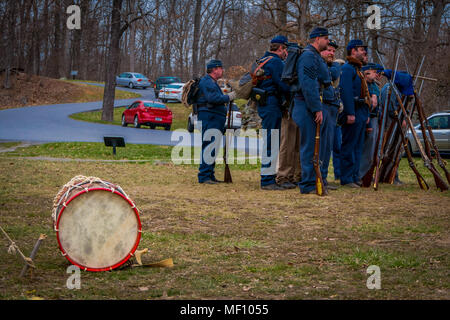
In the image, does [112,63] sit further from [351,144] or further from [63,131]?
[351,144]

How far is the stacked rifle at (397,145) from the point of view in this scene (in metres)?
11.1

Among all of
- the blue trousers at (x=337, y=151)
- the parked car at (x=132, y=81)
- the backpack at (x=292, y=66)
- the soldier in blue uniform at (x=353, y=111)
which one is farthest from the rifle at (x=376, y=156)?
the parked car at (x=132, y=81)

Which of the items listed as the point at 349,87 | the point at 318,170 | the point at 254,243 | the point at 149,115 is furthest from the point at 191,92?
the point at 149,115

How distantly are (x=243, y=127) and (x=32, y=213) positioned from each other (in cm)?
2705

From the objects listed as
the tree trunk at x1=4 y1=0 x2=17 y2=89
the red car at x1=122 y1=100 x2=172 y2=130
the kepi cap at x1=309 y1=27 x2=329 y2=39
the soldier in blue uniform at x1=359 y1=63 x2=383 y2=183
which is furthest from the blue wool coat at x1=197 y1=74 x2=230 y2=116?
the tree trunk at x1=4 y1=0 x2=17 y2=89

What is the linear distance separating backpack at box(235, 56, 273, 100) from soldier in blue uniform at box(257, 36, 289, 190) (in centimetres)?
5

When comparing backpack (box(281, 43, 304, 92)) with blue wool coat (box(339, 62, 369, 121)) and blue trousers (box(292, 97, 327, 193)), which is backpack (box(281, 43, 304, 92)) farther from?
blue wool coat (box(339, 62, 369, 121))

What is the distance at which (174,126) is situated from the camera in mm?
36656

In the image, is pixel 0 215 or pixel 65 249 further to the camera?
pixel 0 215

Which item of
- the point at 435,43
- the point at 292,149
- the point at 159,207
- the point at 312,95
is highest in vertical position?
the point at 435,43

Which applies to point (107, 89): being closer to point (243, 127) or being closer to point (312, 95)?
point (243, 127)

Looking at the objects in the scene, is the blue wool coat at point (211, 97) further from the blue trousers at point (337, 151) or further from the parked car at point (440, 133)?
the parked car at point (440, 133)

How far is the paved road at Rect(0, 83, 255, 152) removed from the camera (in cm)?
2488

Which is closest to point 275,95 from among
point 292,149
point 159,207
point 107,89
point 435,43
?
point 292,149
